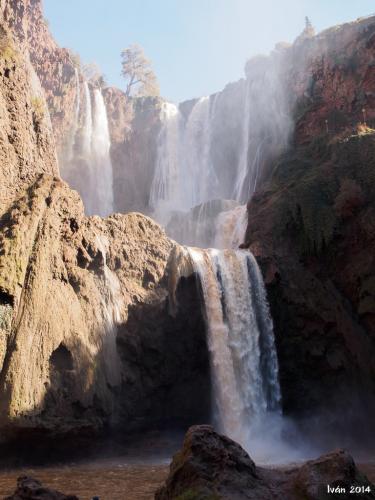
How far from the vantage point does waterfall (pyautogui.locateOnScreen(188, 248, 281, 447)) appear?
18.5m

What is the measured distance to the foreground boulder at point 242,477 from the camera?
6.82 m

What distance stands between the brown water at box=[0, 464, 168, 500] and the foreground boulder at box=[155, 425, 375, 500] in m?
2.93

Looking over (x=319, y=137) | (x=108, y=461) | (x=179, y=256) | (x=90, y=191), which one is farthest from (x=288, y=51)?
(x=108, y=461)

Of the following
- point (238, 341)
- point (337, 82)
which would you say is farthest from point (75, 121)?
point (238, 341)

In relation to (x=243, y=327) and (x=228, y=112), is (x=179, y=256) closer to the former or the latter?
(x=243, y=327)

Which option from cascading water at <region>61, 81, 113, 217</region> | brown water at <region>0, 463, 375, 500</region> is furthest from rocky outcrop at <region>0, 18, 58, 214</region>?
cascading water at <region>61, 81, 113, 217</region>

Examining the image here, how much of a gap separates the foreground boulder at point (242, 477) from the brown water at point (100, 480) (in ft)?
9.63

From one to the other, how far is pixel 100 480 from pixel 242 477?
594 cm

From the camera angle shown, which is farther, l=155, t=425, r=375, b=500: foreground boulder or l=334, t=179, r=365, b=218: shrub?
l=334, t=179, r=365, b=218: shrub

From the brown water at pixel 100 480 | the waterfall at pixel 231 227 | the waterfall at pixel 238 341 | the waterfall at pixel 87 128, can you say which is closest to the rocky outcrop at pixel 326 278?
the waterfall at pixel 238 341

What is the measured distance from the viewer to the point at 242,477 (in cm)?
732

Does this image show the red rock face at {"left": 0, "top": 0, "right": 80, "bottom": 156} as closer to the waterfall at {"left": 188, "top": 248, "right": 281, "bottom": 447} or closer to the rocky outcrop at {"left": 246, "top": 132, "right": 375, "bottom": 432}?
the rocky outcrop at {"left": 246, "top": 132, "right": 375, "bottom": 432}

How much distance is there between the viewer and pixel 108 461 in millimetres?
15375

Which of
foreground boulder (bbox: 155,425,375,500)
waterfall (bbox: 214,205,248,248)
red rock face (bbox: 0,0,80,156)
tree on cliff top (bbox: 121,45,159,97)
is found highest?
tree on cliff top (bbox: 121,45,159,97)
